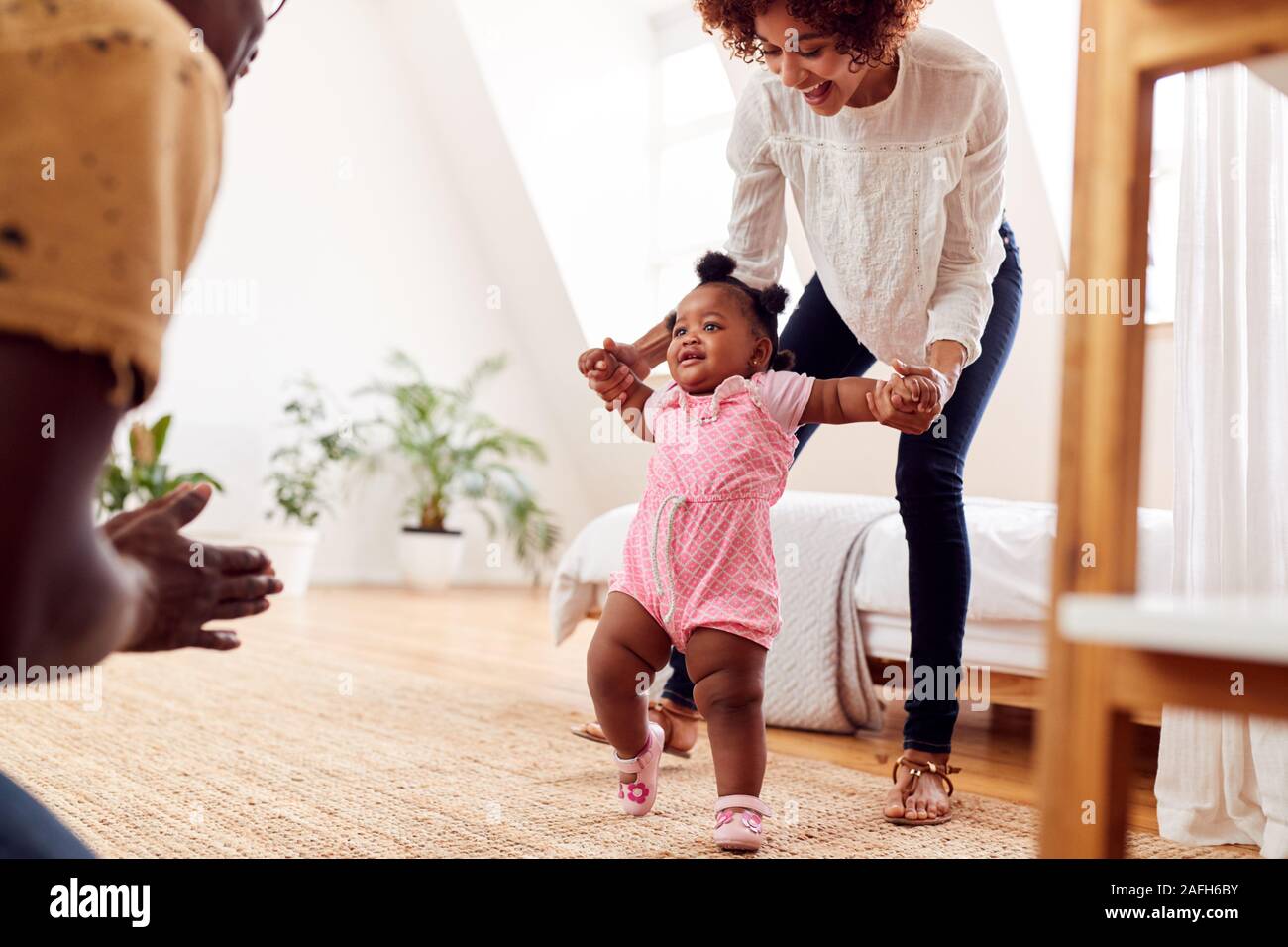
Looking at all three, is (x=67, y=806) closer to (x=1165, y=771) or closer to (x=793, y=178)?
(x=793, y=178)

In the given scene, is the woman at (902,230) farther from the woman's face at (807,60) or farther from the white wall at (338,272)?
the white wall at (338,272)

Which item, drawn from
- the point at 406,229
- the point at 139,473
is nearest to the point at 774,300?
the point at 139,473

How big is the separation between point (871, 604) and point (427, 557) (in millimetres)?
3471

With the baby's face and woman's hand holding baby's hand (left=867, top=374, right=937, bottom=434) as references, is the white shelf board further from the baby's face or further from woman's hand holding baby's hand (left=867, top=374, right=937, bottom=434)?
the baby's face

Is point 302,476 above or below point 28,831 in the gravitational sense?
above

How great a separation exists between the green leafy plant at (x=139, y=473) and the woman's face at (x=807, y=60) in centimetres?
344

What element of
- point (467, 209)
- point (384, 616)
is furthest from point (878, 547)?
point (467, 209)

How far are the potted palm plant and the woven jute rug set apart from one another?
2476 mm

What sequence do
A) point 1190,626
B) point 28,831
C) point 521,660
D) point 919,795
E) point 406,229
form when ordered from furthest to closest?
point 406,229 → point 521,660 → point 919,795 → point 28,831 → point 1190,626

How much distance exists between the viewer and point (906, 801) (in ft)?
5.15

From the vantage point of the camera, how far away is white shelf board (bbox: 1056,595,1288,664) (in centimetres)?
41

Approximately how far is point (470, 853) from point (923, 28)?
1.25 metres

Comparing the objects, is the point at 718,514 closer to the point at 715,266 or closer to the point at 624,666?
the point at 624,666

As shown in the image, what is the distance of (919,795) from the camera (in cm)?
158
